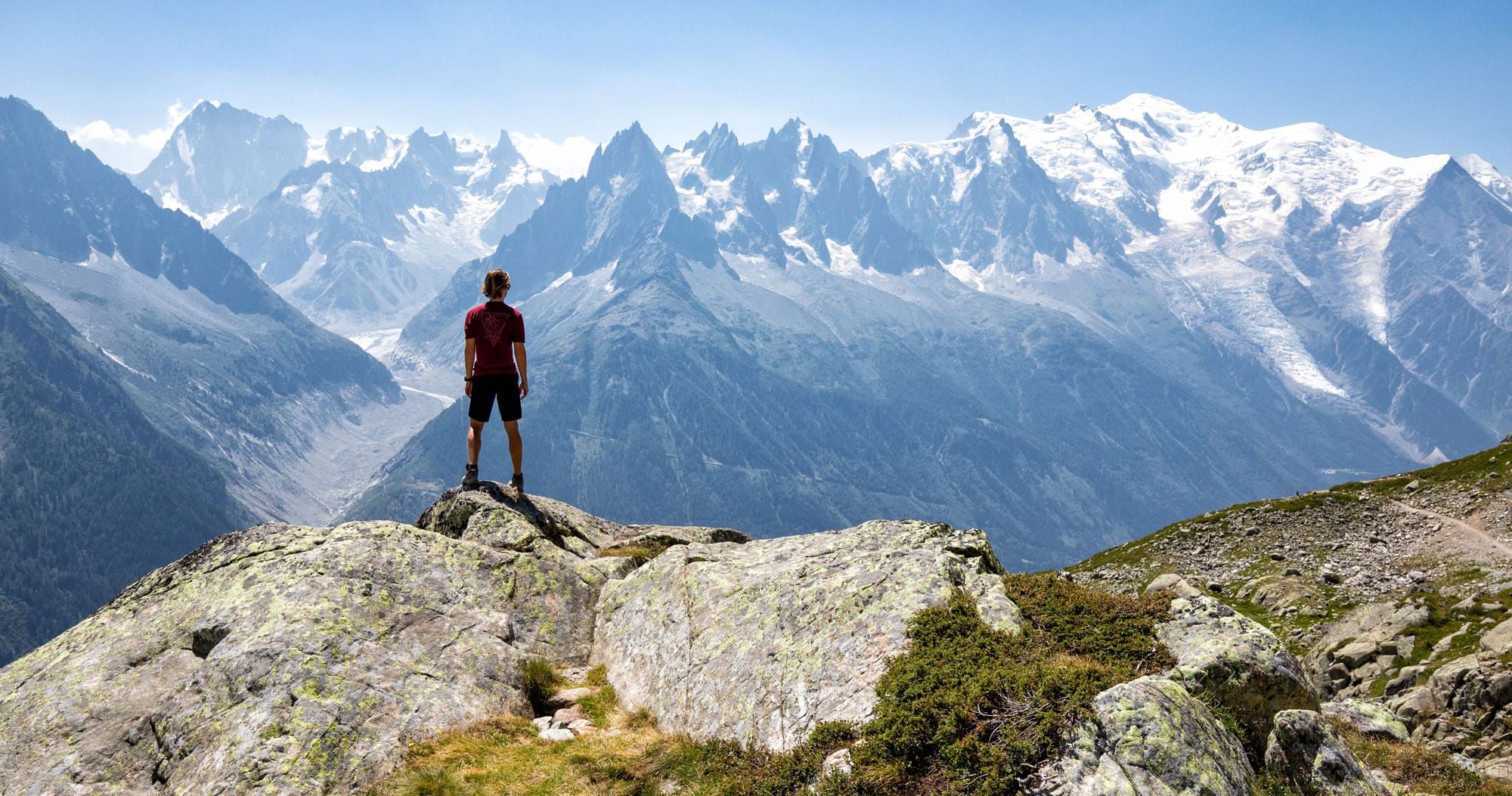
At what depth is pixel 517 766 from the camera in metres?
13.6

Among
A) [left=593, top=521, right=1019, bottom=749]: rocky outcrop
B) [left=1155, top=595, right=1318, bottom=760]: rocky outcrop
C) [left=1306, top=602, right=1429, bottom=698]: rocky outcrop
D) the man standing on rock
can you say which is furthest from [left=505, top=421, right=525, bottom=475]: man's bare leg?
[left=1306, top=602, right=1429, bottom=698]: rocky outcrop

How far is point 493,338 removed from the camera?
73.5 ft

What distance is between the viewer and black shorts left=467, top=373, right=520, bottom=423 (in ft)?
73.9

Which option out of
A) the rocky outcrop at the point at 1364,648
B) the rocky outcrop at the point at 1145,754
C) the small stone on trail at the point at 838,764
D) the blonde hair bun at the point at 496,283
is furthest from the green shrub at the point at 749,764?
the rocky outcrop at the point at 1364,648

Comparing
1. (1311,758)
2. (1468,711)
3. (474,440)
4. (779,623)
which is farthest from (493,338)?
(1468,711)

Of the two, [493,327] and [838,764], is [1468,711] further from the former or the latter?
[493,327]

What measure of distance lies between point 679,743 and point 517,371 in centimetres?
1270

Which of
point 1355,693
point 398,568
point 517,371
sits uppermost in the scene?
point 517,371

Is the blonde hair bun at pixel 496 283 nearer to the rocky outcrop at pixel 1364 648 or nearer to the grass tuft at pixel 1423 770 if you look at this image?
the grass tuft at pixel 1423 770

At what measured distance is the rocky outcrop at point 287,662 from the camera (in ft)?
44.5

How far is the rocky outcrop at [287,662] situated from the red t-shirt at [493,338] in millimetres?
5030

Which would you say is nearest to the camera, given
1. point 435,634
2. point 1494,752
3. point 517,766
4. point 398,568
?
point 517,766

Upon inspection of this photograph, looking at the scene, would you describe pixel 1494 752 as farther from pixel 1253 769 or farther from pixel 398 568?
pixel 398 568

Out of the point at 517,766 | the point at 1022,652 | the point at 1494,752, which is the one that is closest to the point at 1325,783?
the point at 1022,652
